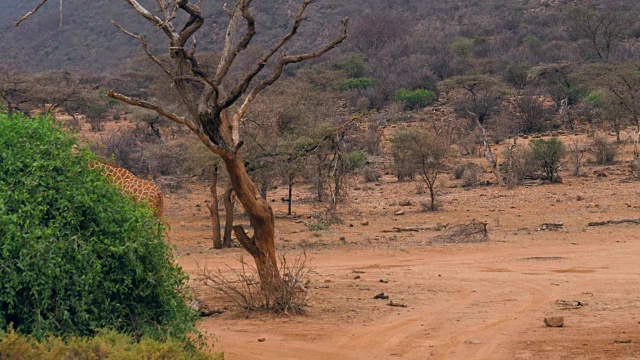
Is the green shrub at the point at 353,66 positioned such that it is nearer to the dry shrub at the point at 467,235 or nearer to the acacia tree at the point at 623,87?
the acacia tree at the point at 623,87

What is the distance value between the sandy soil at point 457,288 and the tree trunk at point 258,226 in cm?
39

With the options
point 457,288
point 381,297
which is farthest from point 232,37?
point 457,288

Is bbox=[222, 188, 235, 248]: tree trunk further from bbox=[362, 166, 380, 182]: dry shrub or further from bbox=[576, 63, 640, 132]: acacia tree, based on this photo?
bbox=[576, 63, 640, 132]: acacia tree

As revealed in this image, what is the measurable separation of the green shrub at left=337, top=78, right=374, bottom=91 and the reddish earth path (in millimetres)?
24980

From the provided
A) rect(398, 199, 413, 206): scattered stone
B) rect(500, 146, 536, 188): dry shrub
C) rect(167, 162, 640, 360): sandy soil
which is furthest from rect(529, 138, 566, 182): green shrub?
rect(398, 199, 413, 206): scattered stone

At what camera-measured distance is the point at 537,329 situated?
7.16 m

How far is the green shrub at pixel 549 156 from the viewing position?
71.4 feet

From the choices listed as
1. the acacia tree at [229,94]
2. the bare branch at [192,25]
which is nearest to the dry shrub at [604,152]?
the acacia tree at [229,94]

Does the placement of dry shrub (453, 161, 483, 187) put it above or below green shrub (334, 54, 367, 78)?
below

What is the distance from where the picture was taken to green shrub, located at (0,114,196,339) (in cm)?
492

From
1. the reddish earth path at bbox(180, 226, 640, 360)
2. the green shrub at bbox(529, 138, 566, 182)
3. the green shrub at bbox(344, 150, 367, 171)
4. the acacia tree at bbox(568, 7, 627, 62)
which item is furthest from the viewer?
the acacia tree at bbox(568, 7, 627, 62)

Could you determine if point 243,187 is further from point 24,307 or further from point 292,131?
point 292,131

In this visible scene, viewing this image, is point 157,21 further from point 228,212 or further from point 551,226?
point 551,226

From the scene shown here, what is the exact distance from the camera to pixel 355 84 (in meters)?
37.5
